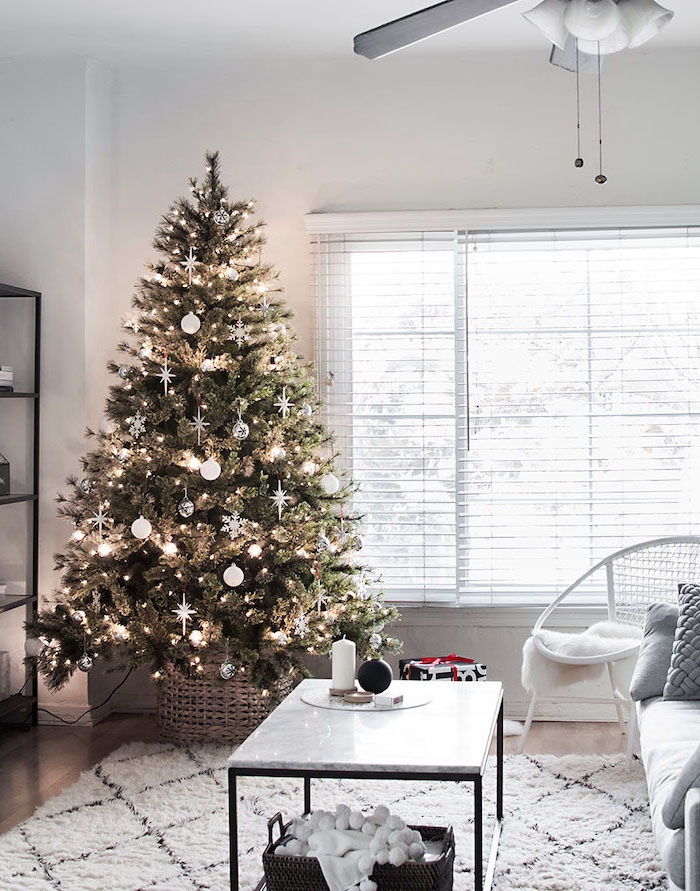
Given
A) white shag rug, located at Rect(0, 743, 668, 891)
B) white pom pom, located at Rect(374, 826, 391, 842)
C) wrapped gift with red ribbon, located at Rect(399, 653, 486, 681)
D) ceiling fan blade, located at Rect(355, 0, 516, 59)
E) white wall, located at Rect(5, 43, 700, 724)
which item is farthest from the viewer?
white wall, located at Rect(5, 43, 700, 724)

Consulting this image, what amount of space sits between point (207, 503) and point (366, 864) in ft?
5.99

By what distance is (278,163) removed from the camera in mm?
4656

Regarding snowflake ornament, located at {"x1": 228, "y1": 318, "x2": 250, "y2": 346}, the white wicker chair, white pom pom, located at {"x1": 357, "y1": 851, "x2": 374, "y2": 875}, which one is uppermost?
snowflake ornament, located at {"x1": 228, "y1": 318, "x2": 250, "y2": 346}

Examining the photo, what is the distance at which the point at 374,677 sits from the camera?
2908 millimetres

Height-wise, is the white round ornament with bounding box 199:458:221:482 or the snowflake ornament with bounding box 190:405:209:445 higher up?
the snowflake ornament with bounding box 190:405:209:445

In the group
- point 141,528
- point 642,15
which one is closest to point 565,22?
point 642,15

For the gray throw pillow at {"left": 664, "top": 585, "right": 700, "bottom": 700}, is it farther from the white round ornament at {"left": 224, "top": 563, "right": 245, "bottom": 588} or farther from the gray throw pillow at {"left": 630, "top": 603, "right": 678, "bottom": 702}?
the white round ornament at {"left": 224, "top": 563, "right": 245, "bottom": 588}

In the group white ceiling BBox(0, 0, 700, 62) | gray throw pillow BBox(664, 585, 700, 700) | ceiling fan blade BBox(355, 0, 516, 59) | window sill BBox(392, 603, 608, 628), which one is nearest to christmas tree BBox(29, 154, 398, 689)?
window sill BBox(392, 603, 608, 628)

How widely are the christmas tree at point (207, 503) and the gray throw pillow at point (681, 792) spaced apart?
1.74 metres

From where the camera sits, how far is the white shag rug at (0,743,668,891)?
9.16ft

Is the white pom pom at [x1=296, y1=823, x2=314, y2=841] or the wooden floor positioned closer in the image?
the white pom pom at [x1=296, y1=823, x2=314, y2=841]

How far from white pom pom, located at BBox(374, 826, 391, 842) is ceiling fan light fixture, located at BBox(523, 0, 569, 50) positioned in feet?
6.16

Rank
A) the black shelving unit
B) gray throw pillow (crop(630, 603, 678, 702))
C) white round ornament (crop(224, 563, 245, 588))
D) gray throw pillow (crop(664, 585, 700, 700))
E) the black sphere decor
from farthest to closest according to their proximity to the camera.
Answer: the black shelving unit < white round ornament (crop(224, 563, 245, 588)) < gray throw pillow (crop(630, 603, 678, 702)) < gray throw pillow (crop(664, 585, 700, 700)) < the black sphere decor

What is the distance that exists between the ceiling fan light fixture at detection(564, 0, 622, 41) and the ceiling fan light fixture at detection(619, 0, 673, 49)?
0.07 feet
